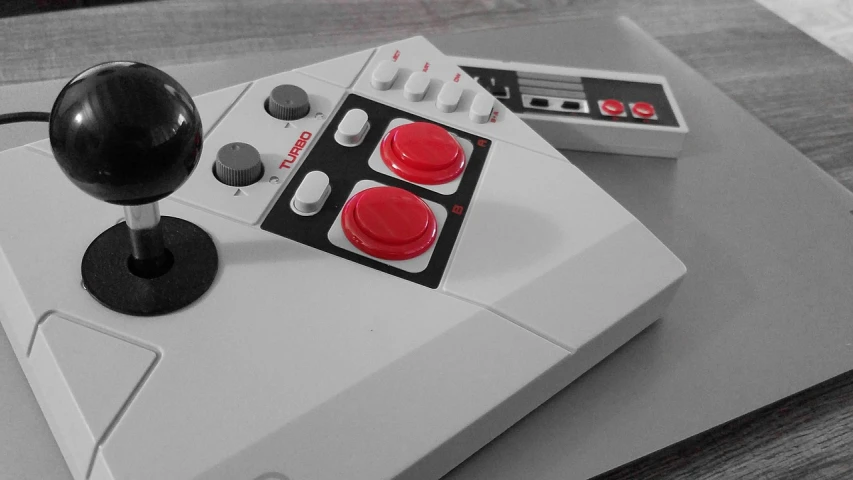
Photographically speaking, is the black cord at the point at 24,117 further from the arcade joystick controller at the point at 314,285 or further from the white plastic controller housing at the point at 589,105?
the white plastic controller housing at the point at 589,105

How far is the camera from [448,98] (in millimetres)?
487

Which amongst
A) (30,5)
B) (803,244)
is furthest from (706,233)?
(30,5)

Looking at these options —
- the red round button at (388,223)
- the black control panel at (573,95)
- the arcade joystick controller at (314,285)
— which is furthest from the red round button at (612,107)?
the red round button at (388,223)

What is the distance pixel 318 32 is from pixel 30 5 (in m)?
0.26

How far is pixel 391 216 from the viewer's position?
40 cm

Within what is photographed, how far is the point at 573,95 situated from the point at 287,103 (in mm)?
233

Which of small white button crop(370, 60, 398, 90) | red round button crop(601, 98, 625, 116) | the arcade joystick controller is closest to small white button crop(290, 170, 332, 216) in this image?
the arcade joystick controller

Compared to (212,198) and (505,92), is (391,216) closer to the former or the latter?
(212,198)

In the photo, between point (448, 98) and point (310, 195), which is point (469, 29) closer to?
point (448, 98)

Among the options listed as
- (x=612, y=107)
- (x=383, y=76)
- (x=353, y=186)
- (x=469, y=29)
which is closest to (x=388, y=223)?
(x=353, y=186)

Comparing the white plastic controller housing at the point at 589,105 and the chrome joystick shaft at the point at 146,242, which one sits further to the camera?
the white plastic controller housing at the point at 589,105

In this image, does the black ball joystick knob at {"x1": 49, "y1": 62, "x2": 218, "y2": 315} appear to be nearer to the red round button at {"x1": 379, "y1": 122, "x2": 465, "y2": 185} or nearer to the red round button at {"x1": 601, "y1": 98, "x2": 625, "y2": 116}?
the red round button at {"x1": 379, "y1": 122, "x2": 465, "y2": 185}

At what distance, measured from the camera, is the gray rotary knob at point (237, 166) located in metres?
0.41

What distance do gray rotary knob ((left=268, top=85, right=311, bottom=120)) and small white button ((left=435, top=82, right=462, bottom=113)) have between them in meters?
0.09
